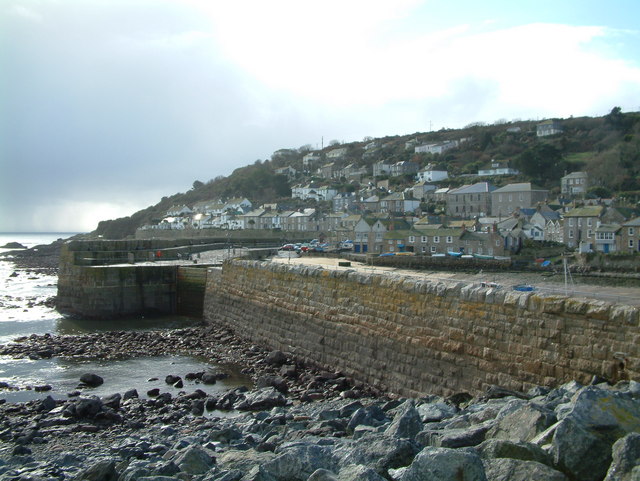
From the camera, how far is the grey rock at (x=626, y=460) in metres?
4.65

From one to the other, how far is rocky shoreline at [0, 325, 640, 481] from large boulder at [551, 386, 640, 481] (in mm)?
11

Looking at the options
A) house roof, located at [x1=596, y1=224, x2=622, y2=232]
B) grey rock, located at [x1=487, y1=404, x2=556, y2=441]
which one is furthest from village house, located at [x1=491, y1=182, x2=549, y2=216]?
grey rock, located at [x1=487, y1=404, x2=556, y2=441]

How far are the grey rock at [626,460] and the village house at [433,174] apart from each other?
94246mm

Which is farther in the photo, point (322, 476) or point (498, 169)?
point (498, 169)

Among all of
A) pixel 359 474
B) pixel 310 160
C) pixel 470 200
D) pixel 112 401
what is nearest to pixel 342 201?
pixel 470 200

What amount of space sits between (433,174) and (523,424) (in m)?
95.2

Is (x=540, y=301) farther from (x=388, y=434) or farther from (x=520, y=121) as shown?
(x=520, y=121)

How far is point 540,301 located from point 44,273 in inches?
1853

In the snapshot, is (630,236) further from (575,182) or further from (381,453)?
(381,453)

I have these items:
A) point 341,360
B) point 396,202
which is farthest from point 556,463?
point 396,202

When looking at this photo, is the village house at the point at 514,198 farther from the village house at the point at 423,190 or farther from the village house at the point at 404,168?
the village house at the point at 404,168

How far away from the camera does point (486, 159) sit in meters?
106

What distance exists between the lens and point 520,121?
136m

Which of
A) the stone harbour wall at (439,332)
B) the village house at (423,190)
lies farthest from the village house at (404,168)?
the stone harbour wall at (439,332)
